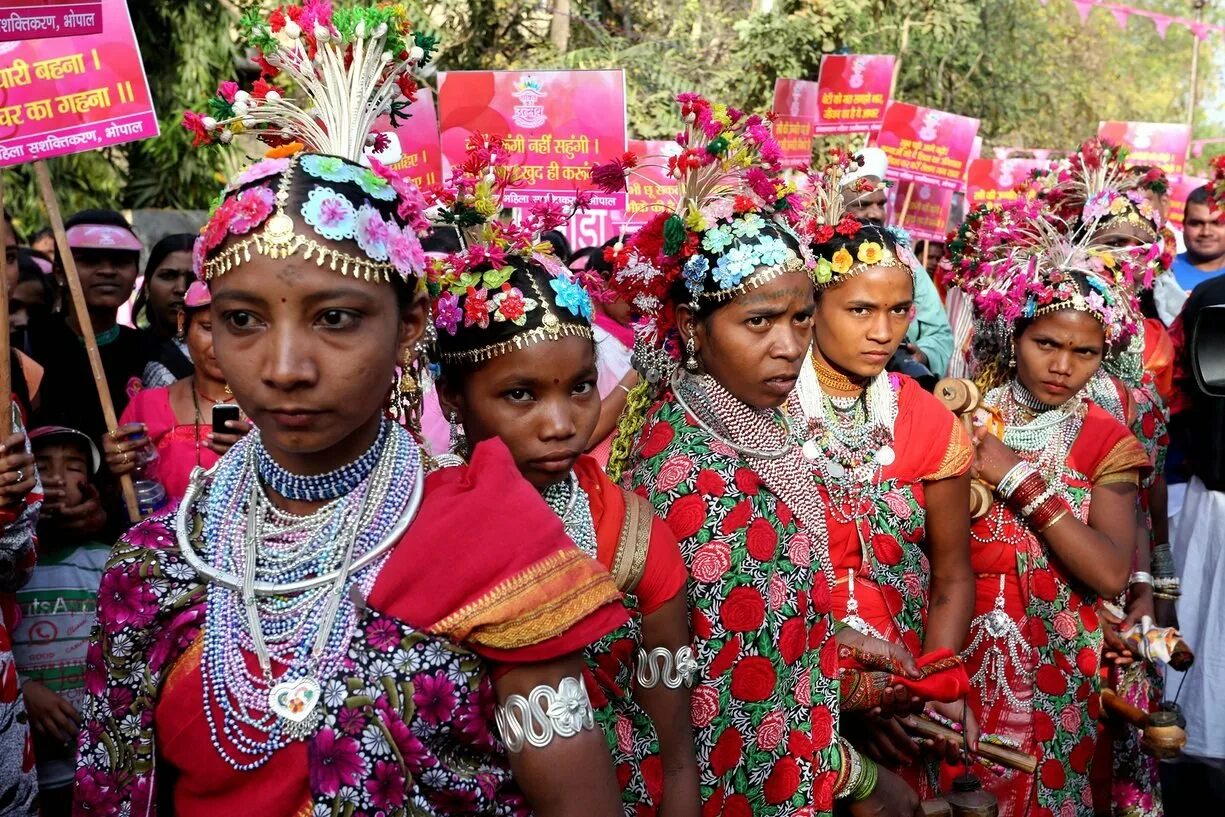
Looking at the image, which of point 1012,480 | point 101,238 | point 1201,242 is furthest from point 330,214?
point 1201,242

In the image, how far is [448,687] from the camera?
183 centimetres

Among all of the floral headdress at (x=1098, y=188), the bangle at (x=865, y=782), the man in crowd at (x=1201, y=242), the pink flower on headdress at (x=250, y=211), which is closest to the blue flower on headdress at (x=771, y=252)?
the bangle at (x=865, y=782)

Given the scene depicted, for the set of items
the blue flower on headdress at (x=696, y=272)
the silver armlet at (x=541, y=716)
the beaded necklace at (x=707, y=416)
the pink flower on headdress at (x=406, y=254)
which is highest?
the pink flower on headdress at (x=406, y=254)

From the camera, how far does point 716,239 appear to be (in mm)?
3363

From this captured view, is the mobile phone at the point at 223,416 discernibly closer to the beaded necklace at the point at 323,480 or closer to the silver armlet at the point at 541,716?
the beaded necklace at the point at 323,480

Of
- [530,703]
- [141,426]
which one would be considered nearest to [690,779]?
[530,703]

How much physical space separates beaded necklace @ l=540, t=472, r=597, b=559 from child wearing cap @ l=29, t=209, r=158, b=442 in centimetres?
255

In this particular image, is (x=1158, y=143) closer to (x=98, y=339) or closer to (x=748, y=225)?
(x=98, y=339)

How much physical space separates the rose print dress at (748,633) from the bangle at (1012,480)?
4.09ft

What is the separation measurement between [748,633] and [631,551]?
1.88ft

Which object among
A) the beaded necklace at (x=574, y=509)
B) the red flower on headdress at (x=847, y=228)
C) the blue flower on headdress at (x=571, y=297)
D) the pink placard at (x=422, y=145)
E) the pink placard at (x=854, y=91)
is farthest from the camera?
the pink placard at (x=854, y=91)

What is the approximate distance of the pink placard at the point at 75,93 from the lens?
4.32 m

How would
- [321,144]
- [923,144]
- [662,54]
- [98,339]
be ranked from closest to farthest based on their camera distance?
[321,144]
[98,339]
[923,144]
[662,54]

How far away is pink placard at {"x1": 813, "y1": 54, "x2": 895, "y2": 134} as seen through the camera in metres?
11.6
